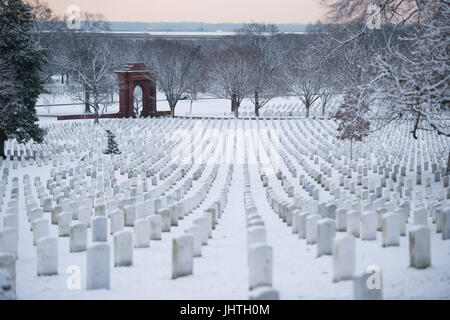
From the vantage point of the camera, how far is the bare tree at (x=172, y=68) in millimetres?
51594

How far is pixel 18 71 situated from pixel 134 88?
2538cm

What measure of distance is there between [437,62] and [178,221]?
6573 millimetres

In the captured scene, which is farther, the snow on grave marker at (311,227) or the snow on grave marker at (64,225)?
the snow on grave marker at (64,225)

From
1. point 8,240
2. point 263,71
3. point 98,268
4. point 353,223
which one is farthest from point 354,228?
point 263,71

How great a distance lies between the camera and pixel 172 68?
5244cm

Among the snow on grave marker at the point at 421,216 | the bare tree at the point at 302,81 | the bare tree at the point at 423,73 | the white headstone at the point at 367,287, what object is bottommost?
the white headstone at the point at 367,287

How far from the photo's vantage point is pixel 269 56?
6769 centimetres

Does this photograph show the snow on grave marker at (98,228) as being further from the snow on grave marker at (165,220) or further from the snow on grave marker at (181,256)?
the snow on grave marker at (181,256)

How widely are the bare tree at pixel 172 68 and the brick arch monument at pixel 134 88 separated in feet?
4.21

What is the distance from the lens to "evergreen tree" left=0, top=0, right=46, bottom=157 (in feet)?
82.1

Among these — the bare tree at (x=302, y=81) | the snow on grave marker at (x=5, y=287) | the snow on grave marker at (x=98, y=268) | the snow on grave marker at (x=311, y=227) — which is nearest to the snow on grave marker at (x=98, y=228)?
the snow on grave marker at (x=98, y=268)

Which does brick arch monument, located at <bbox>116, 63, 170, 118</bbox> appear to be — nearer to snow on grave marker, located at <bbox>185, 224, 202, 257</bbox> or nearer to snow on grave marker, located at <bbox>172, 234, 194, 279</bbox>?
snow on grave marker, located at <bbox>185, 224, 202, 257</bbox>

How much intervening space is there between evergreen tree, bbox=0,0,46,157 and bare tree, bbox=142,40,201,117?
2275cm

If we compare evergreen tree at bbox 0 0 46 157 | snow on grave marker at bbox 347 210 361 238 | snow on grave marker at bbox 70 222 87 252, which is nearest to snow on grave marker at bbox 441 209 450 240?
snow on grave marker at bbox 347 210 361 238
